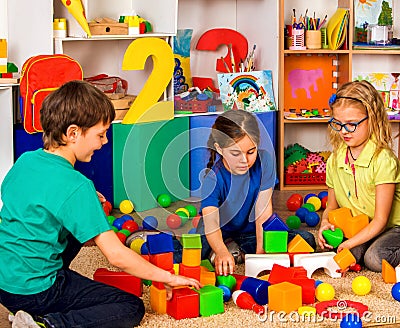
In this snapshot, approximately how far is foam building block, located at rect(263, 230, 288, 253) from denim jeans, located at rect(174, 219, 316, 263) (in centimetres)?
A: 12

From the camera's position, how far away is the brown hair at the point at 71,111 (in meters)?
1.56

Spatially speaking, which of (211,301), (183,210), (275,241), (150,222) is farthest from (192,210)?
(211,301)

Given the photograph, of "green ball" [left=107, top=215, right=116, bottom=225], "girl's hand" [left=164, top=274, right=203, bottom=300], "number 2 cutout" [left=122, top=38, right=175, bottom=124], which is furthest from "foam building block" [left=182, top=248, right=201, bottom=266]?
"number 2 cutout" [left=122, top=38, right=175, bottom=124]

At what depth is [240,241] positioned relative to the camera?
214 centimetres

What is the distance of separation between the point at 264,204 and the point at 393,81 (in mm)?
1504

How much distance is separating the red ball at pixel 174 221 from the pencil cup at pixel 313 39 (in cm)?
123

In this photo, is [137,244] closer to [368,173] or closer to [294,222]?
[294,222]

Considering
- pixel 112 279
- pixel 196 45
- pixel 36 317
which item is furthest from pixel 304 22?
pixel 36 317

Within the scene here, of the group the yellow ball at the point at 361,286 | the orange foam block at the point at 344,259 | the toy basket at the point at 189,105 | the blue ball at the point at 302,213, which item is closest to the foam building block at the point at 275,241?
the orange foam block at the point at 344,259

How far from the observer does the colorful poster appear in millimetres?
3041

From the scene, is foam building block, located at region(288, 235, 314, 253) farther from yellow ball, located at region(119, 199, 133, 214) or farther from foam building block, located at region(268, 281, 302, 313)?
yellow ball, located at region(119, 199, 133, 214)

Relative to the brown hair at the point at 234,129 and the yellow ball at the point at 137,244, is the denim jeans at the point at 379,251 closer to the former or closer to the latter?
the brown hair at the point at 234,129

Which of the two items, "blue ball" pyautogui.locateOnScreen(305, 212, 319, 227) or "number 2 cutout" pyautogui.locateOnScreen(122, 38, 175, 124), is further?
"number 2 cutout" pyautogui.locateOnScreen(122, 38, 175, 124)

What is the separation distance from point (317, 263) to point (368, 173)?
1.00ft
